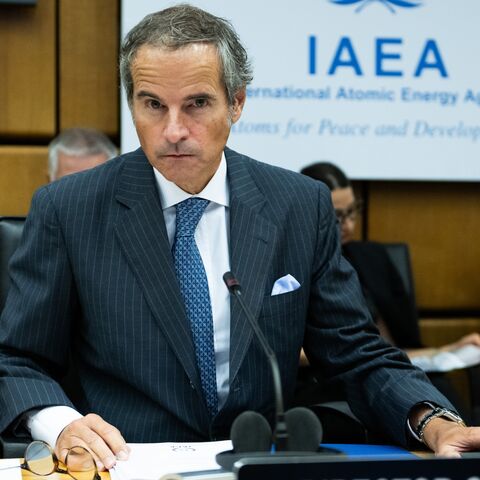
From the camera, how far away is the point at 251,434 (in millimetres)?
1229

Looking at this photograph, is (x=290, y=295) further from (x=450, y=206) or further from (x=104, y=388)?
(x=450, y=206)

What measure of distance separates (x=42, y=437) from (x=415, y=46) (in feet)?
8.09

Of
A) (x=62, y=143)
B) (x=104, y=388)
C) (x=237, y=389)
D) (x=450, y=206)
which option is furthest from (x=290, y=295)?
(x=450, y=206)

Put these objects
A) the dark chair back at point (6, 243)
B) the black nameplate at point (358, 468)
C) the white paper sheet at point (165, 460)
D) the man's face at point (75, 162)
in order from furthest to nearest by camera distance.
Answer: the man's face at point (75, 162), the dark chair back at point (6, 243), the white paper sheet at point (165, 460), the black nameplate at point (358, 468)

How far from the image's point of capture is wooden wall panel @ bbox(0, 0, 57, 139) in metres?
3.54

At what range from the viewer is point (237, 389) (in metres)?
1.75

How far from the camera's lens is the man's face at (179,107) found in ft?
5.38

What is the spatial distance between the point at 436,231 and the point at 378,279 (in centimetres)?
A: 59

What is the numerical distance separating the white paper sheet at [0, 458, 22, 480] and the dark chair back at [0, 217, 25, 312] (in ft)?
2.08

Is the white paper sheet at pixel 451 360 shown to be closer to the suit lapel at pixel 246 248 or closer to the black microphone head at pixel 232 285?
the suit lapel at pixel 246 248

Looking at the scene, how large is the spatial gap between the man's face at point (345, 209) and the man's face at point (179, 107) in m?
1.77

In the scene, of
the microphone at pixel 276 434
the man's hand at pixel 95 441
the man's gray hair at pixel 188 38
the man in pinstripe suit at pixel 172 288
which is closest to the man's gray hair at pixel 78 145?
the man in pinstripe suit at pixel 172 288

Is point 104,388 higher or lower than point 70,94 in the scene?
lower

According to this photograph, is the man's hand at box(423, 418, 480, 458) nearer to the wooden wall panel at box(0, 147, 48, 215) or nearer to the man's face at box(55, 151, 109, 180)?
the man's face at box(55, 151, 109, 180)
